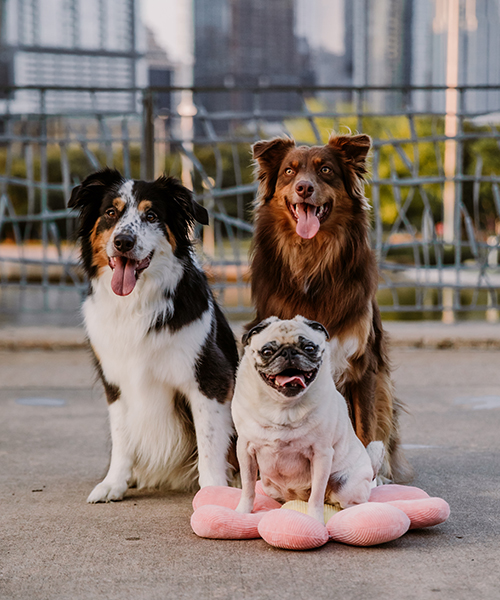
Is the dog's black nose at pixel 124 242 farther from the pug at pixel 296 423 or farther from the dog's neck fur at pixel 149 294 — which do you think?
the pug at pixel 296 423

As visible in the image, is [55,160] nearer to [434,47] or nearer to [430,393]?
[430,393]

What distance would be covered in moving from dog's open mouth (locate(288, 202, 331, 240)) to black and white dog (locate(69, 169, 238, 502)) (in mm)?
498

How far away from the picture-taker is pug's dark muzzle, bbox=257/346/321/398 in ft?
9.68

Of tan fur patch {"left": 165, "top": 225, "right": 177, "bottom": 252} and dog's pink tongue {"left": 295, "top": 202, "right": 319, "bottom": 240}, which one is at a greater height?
dog's pink tongue {"left": 295, "top": 202, "right": 319, "bottom": 240}

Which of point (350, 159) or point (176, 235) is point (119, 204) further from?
point (350, 159)

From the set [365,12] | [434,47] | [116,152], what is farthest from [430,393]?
[365,12]

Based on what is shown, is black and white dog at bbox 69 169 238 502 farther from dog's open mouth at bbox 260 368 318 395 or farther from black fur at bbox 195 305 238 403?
dog's open mouth at bbox 260 368 318 395

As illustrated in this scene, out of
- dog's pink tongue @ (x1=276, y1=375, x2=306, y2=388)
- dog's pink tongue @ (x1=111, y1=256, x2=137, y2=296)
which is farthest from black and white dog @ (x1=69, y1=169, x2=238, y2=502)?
dog's pink tongue @ (x1=276, y1=375, x2=306, y2=388)

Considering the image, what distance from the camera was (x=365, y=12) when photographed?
111750 mm


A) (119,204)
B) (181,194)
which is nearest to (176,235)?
(181,194)

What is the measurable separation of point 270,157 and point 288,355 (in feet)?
4.37

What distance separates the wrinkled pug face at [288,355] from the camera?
9.73ft

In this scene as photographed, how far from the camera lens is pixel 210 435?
147 inches

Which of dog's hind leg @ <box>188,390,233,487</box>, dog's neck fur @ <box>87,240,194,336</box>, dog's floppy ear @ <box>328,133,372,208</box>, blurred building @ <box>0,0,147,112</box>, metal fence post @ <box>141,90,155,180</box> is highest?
blurred building @ <box>0,0,147,112</box>
